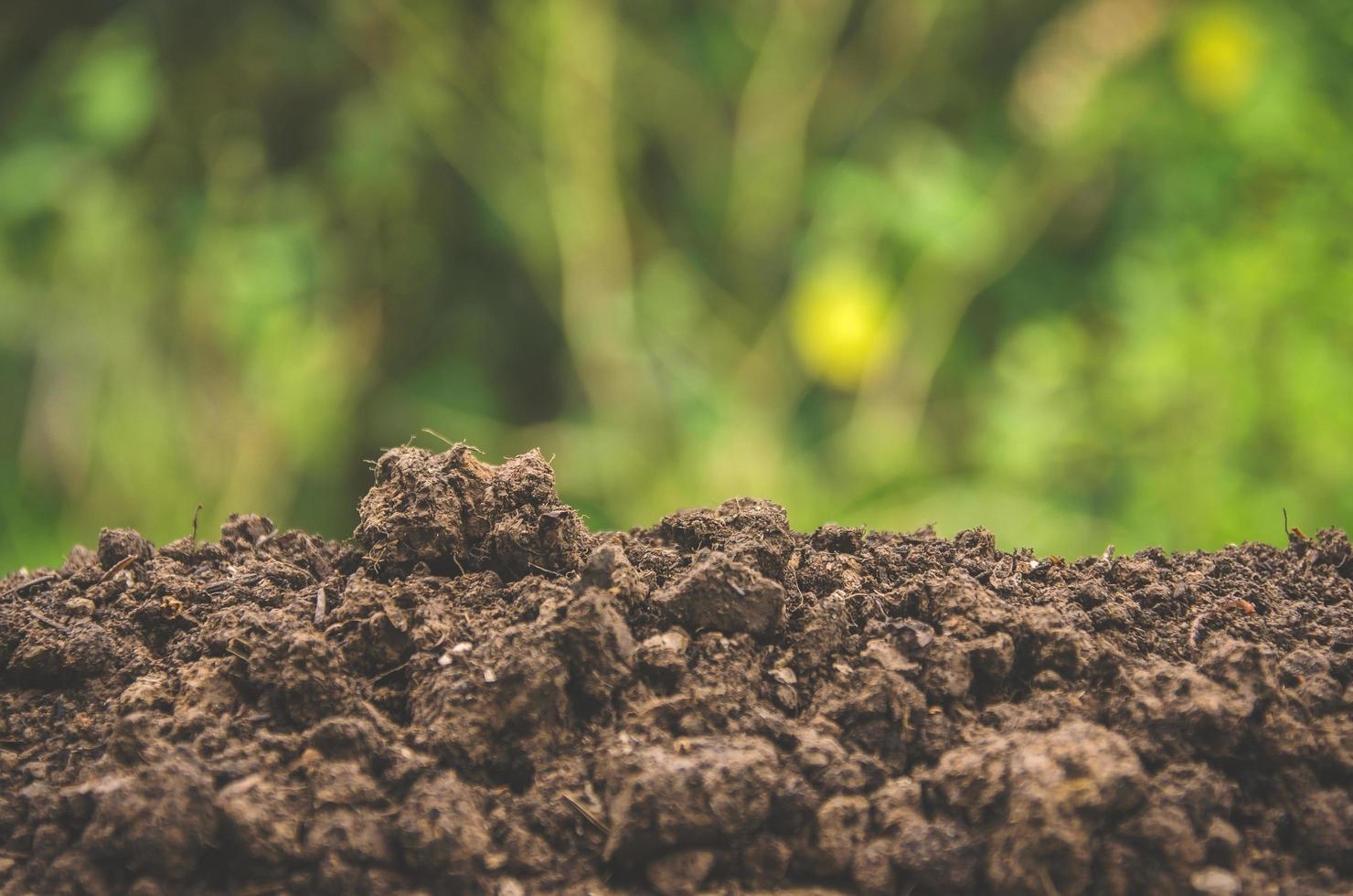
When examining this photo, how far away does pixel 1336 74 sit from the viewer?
3910 millimetres

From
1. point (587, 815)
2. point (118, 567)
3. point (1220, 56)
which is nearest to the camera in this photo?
point (587, 815)

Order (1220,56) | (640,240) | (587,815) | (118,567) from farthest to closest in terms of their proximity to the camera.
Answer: (640,240)
(1220,56)
(118,567)
(587,815)

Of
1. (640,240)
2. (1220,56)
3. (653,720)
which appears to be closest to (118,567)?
(653,720)

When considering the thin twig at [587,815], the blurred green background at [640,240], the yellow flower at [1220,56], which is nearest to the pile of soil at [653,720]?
the thin twig at [587,815]

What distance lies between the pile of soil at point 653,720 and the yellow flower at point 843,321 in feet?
8.55

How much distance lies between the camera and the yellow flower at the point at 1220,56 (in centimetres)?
391

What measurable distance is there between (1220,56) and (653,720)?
11.8 feet

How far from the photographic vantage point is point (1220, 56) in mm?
3928

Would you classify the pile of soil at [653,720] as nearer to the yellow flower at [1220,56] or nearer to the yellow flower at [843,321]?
the yellow flower at [843,321]

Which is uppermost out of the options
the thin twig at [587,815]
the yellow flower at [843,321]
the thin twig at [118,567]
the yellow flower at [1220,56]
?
the yellow flower at [1220,56]

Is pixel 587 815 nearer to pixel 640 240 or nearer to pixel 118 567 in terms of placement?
pixel 118 567

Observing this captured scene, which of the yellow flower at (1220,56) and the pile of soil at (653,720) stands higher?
the yellow flower at (1220,56)

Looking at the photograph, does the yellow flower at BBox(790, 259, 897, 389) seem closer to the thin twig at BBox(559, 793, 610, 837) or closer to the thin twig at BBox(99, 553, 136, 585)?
the thin twig at BBox(99, 553, 136, 585)

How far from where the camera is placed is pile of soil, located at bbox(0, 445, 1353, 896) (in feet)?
3.16
